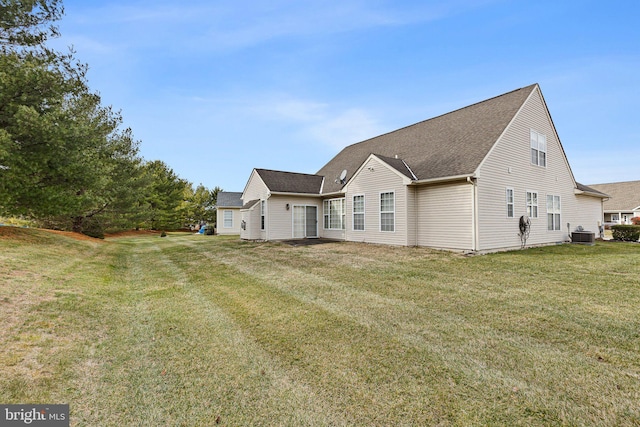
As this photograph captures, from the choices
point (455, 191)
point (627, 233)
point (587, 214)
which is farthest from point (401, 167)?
point (627, 233)

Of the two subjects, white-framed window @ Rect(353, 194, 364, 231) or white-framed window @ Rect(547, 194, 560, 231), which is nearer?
white-framed window @ Rect(547, 194, 560, 231)

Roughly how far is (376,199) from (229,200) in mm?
20701

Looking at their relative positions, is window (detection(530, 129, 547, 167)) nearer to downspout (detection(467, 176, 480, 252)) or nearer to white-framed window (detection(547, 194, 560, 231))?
white-framed window (detection(547, 194, 560, 231))

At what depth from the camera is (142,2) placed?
32.1 ft

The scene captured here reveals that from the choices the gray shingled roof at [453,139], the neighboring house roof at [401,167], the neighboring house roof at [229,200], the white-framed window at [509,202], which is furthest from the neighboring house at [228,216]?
the white-framed window at [509,202]

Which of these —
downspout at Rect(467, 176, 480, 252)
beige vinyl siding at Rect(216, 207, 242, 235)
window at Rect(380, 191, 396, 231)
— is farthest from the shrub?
beige vinyl siding at Rect(216, 207, 242, 235)

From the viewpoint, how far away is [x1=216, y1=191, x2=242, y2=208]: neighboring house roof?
29.6 m

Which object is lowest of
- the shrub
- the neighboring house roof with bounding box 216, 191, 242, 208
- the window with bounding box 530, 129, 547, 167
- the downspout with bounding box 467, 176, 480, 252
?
the shrub

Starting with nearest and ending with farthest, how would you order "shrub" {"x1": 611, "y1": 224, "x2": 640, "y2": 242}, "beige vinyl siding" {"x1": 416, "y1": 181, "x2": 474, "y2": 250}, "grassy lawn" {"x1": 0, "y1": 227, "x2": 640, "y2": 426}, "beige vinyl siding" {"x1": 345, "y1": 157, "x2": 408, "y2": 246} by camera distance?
1. "grassy lawn" {"x1": 0, "y1": 227, "x2": 640, "y2": 426}
2. "beige vinyl siding" {"x1": 416, "y1": 181, "x2": 474, "y2": 250}
3. "beige vinyl siding" {"x1": 345, "y1": 157, "x2": 408, "y2": 246}
4. "shrub" {"x1": 611, "y1": 224, "x2": 640, "y2": 242}

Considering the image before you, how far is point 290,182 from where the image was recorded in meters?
18.6

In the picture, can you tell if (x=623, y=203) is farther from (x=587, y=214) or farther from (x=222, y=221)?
(x=222, y=221)

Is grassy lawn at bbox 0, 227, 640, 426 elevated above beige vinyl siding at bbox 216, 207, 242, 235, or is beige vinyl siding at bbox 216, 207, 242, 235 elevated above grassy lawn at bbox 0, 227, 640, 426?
beige vinyl siding at bbox 216, 207, 242, 235

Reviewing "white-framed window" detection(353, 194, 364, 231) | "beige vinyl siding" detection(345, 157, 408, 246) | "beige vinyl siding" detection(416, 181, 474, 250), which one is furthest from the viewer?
"white-framed window" detection(353, 194, 364, 231)

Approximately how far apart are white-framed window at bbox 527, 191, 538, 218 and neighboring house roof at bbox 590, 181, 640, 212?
28264mm
